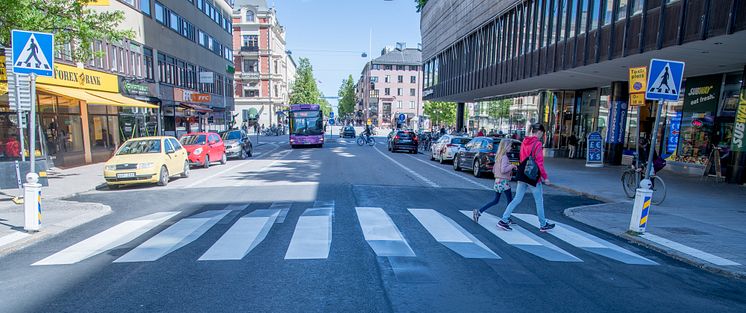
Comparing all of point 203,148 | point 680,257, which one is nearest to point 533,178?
point 680,257

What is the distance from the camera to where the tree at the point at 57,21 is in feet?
33.3

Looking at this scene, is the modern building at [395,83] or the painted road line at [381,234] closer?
the painted road line at [381,234]

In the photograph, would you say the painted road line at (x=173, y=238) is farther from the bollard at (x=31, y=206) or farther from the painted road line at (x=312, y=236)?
the bollard at (x=31, y=206)

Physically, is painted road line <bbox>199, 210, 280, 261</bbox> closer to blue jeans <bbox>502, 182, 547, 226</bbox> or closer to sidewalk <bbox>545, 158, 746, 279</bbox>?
blue jeans <bbox>502, 182, 547, 226</bbox>

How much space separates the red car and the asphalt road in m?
9.02

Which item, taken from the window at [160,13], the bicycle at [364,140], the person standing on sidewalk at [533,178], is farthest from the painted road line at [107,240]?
the bicycle at [364,140]

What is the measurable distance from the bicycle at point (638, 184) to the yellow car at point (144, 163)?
1299 cm

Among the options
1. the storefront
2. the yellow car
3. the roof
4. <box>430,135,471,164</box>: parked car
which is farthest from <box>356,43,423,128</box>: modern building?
the yellow car

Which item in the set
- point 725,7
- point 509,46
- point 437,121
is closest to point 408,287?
point 725,7

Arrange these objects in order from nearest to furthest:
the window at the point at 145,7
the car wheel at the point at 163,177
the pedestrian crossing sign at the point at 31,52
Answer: the pedestrian crossing sign at the point at 31,52 → the car wheel at the point at 163,177 → the window at the point at 145,7

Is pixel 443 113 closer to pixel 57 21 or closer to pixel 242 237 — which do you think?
pixel 57 21

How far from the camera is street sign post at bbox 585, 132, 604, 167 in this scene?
18359 millimetres

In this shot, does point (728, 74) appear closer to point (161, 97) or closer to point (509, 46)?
point (509, 46)

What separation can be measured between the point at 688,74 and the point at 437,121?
183 feet
